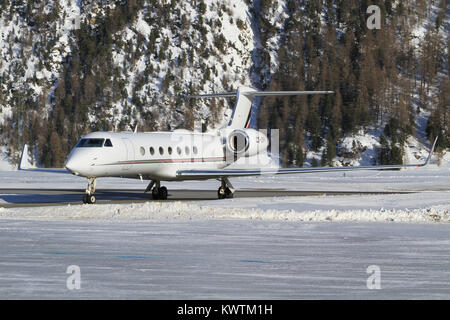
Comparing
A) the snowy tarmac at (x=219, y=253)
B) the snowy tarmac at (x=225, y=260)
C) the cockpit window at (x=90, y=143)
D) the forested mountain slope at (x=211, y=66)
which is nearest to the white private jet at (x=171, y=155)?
the cockpit window at (x=90, y=143)

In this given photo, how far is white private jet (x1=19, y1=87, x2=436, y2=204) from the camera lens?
81.3 ft

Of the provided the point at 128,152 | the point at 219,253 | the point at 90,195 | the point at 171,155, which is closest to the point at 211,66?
the point at 171,155

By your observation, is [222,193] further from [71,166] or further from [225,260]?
[225,260]

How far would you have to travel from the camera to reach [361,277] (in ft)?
32.2

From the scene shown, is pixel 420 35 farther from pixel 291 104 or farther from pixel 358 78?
pixel 291 104

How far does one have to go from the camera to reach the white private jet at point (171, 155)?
2477 cm

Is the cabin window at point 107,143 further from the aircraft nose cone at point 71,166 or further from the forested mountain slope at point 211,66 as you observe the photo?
the forested mountain slope at point 211,66

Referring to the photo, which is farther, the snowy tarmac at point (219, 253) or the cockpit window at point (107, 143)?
the cockpit window at point (107, 143)

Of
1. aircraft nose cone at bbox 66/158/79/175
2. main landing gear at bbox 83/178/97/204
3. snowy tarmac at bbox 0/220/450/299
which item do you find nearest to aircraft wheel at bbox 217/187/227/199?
main landing gear at bbox 83/178/97/204

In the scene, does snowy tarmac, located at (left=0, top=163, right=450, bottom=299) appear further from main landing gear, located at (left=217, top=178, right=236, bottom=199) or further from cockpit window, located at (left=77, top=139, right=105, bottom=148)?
main landing gear, located at (left=217, top=178, right=236, bottom=199)

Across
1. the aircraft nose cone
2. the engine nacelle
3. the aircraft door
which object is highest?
the engine nacelle

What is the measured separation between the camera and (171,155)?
28.8m

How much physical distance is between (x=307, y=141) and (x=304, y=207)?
299 ft

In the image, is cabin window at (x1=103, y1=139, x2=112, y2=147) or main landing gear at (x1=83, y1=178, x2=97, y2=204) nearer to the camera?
main landing gear at (x1=83, y1=178, x2=97, y2=204)
